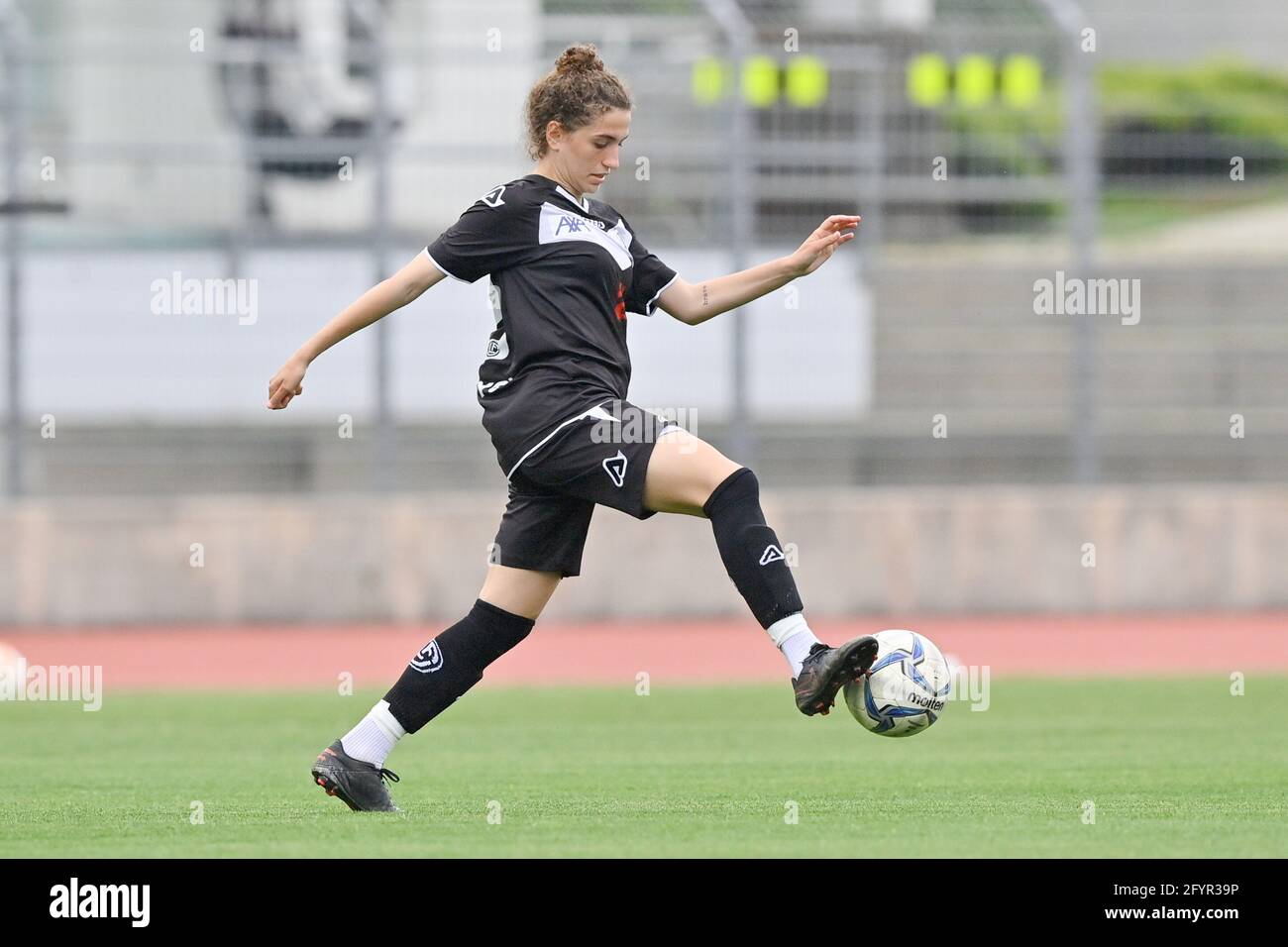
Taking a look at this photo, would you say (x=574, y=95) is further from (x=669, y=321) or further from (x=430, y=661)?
(x=669, y=321)

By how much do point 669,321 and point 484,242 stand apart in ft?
28.5

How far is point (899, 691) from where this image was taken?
6.07m

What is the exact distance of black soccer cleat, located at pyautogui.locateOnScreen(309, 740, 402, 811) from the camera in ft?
20.5

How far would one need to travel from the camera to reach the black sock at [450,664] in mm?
6340

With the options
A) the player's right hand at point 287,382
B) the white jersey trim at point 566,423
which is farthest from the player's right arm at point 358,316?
the white jersey trim at point 566,423

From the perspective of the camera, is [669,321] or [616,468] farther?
[669,321]

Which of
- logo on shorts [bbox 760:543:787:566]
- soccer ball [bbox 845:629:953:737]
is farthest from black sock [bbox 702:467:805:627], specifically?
soccer ball [bbox 845:629:953:737]

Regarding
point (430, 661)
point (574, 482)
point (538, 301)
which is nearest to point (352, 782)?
point (430, 661)

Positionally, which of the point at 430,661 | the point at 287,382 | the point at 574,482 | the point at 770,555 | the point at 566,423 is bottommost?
the point at 430,661

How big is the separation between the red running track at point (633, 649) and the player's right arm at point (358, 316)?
225 inches

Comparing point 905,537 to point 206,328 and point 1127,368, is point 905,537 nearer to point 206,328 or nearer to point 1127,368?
point 1127,368

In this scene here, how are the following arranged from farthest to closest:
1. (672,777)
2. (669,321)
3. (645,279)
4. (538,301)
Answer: (669,321)
(672,777)
(645,279)
(538,301)

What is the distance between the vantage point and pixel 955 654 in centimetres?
1284
